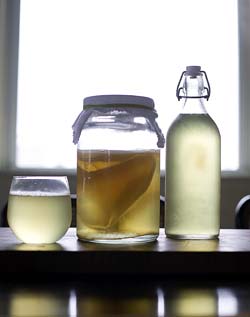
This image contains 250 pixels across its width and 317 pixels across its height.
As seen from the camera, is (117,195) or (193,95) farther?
(193,95)

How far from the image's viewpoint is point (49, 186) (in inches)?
25.4

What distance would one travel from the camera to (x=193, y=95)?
0.74 m

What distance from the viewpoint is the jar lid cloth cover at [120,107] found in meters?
0.67

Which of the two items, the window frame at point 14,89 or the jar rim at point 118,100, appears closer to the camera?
the jar rim at point 118,100

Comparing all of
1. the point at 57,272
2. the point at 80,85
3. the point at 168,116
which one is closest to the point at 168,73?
the point at 168,116

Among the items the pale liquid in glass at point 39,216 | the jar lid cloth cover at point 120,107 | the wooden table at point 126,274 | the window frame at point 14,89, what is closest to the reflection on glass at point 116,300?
the wooden table at point 126,274

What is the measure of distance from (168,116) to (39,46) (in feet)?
2.26

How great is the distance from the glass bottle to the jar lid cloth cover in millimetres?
34

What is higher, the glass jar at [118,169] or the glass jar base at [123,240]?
the glass jar at [118,169]

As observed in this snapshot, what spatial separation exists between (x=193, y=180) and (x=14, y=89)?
78.5 inches

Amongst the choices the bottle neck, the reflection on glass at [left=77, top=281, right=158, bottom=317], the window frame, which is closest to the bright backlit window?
the window frame

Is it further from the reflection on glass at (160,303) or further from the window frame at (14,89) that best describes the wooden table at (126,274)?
the window frame at (14,89)

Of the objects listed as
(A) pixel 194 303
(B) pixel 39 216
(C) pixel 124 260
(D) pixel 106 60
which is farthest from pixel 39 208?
(D) pixel 106 60

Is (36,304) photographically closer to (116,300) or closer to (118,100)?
(116,300)
